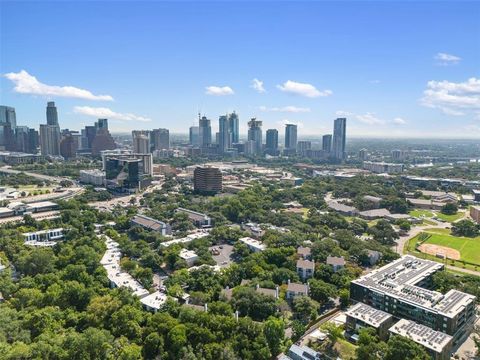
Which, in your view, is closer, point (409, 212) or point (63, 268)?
point (63, 268)

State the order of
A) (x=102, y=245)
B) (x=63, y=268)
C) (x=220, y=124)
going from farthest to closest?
(x=220, y=124) → (x=102, y=245) → (x=63, y=268)

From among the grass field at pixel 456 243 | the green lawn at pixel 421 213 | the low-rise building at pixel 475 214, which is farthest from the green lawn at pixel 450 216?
the grass field at pixel 456 243

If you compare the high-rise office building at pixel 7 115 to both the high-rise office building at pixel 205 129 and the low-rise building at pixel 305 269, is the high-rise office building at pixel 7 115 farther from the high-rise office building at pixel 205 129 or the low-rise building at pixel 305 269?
the low-rise building at pixel 305 269

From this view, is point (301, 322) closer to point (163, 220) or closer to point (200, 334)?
Result: point (200, 334)

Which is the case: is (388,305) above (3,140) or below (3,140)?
below

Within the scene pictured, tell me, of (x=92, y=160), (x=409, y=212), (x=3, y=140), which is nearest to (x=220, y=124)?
(x=92, y=160)

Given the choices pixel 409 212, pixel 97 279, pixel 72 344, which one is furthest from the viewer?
pixel 409 212

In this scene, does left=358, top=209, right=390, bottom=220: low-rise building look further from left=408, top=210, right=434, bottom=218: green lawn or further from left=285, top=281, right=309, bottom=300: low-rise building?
left=285, top=281, right=309, bottom=300: low-rise building

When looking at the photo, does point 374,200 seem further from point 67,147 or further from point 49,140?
point 49,140
